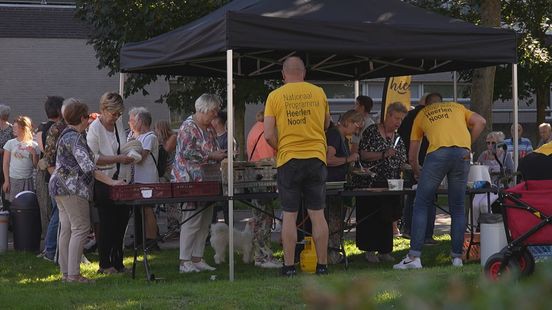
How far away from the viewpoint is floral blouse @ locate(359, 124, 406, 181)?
9.19 m

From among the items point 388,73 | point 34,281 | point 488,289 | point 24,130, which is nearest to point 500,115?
point 388,73

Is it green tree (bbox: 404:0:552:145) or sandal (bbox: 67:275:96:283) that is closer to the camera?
sandal (bbox: 67:275:96:283)

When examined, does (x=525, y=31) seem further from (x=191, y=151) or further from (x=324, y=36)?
(x=191, y=151)

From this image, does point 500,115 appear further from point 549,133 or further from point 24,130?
point 24,130

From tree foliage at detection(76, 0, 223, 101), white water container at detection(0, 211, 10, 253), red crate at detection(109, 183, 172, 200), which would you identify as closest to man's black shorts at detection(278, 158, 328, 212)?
red crate at detection(109, 183, 172, 200)

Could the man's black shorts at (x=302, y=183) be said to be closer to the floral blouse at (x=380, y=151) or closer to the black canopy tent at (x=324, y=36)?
the black canopy tent at (x=324, y=36)

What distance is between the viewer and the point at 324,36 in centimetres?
798

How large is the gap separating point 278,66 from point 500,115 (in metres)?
21.8

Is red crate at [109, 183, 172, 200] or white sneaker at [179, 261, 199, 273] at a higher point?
red crate at [109, 183, 172, 200]

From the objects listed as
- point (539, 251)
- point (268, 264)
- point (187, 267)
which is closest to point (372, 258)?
point (268, 264)

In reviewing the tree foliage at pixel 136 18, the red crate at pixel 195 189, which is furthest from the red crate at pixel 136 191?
the tree foliage at pixel 136 18

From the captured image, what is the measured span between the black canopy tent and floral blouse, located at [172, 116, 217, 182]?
65 cm

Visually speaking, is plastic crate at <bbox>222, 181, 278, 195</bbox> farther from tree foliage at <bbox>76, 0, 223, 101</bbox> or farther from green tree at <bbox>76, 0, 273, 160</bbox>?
tree foliage at <bbox>76, 0, 223, 101</bbox>

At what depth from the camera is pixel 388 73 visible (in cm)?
1159
